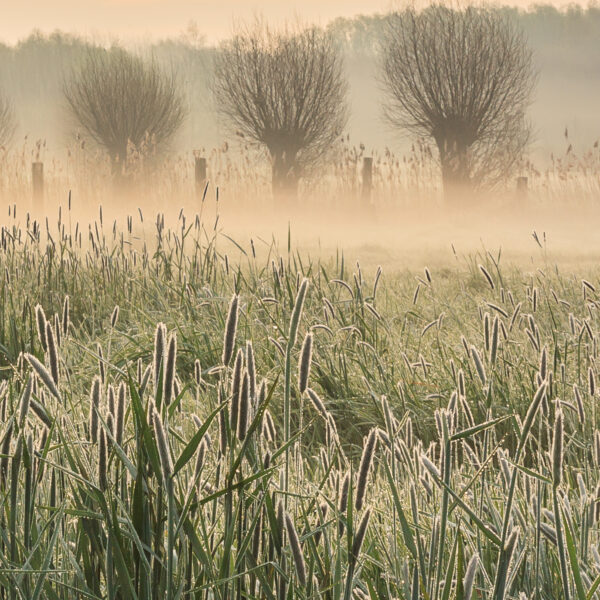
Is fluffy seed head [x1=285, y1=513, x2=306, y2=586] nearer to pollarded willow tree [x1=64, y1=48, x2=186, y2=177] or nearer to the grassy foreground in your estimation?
the grassy foreground

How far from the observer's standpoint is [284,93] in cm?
2309

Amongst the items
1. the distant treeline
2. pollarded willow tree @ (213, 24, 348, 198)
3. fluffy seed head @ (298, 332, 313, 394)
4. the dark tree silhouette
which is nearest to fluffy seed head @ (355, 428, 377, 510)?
fluffy seed head @ (298, 332, 313, 394)

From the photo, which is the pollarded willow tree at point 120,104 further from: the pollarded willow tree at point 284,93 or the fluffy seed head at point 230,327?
the fluffy seed head at point 230,327

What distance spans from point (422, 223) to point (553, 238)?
426 centimetres

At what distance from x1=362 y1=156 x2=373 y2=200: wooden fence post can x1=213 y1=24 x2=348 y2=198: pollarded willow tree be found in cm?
147

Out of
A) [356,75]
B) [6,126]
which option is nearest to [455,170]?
[6,126]

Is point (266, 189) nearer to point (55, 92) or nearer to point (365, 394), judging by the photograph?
point (365, 394)

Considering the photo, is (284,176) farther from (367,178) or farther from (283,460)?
(283,460)

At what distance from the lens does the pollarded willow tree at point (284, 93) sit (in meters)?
22.7

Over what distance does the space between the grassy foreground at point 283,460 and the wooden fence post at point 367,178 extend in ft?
57.2

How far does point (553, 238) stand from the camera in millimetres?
19484

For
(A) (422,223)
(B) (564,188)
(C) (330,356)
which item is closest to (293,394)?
(C) (330,356)

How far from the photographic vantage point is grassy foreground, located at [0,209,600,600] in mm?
993

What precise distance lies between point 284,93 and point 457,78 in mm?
4852
